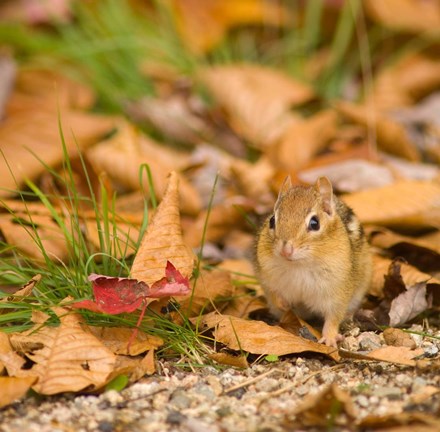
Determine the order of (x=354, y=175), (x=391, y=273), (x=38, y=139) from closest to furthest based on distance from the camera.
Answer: (x=391, y=273), (x=38, y=139), (x=354, y=175)

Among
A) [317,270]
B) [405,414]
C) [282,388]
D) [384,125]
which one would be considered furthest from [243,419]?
[384,125]

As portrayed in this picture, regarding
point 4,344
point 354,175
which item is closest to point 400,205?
point 354,175

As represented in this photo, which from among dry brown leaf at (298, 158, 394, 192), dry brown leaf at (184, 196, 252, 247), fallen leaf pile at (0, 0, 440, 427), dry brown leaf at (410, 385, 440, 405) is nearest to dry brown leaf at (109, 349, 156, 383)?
fallen leaf pile at (0, 0, 440, 427)

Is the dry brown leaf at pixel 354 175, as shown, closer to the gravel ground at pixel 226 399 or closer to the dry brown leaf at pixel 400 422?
the gravel ground at pixel 226 399

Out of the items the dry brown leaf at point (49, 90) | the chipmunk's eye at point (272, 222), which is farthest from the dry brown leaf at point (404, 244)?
the dry brown leaf at point (49, 90)

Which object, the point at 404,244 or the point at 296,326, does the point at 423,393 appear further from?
the point at 404,244

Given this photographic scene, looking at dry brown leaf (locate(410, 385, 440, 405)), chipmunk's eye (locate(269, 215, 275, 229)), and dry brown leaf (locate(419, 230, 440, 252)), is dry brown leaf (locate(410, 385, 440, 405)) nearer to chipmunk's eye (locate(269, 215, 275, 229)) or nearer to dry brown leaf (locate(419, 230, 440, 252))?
chipmunk's eye (locate(269, 215, 275, 229))
